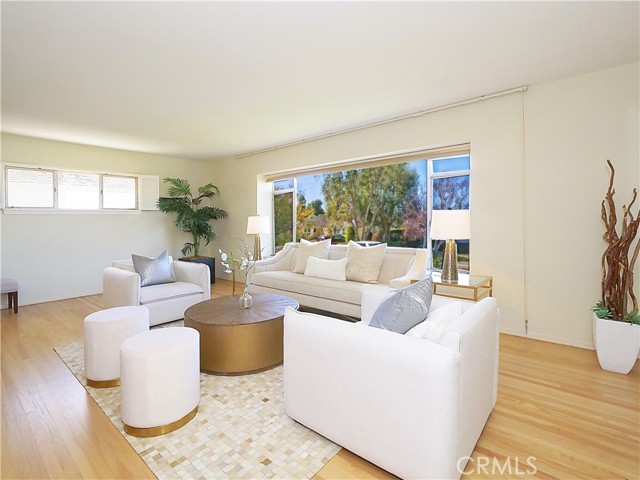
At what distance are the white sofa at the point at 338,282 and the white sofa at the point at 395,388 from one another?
1734 mm

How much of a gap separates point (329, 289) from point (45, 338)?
299 cm

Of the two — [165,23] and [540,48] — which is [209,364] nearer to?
[165,23]

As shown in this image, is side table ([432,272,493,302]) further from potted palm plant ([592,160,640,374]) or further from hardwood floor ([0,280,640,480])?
potted palm plant ([592,160,640,374])

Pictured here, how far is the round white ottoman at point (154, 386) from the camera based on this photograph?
5.68 feet

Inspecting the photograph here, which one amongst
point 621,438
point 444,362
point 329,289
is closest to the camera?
point 444,362

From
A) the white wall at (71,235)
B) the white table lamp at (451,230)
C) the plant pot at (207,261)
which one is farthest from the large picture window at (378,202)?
the white wall at (71,235)

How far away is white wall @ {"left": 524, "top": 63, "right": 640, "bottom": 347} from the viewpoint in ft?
9.27

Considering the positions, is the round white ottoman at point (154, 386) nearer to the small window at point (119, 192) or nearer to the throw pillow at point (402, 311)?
the throw pillow at point (402, 311)

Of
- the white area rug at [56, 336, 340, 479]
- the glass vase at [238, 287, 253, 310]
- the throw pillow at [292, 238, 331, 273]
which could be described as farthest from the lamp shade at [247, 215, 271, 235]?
the white area rug at [56, 336, 340, 479]

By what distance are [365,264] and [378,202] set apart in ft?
4.25

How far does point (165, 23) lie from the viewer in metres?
2.12

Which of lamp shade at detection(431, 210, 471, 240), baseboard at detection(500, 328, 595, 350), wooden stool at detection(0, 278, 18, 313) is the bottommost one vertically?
baseboard at detection(500, 328, 595, 350)

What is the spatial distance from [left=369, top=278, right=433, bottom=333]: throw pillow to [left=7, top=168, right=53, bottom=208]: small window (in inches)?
221

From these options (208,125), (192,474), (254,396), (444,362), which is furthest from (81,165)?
(444,362)
